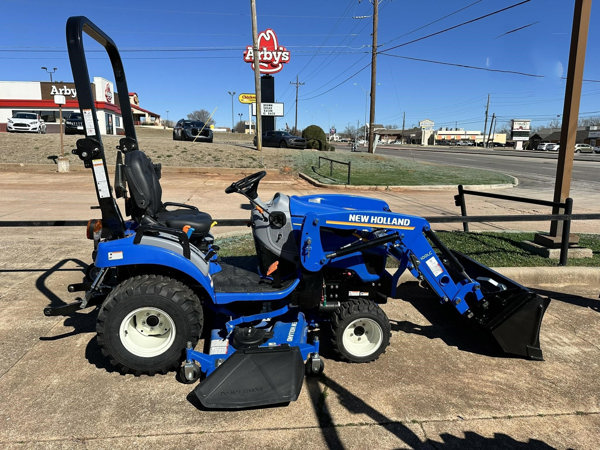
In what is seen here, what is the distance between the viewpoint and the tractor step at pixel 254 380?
100 inches

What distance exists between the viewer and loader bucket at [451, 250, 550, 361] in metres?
3.13

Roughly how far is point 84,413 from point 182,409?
60cm

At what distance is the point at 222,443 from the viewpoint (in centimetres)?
233

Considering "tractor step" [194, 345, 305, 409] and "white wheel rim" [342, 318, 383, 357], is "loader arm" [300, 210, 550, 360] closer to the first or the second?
"white wheel rim" [342, 318, 383, 357]

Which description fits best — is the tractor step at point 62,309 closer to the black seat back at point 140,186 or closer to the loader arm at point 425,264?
the black seat back at point 140,186

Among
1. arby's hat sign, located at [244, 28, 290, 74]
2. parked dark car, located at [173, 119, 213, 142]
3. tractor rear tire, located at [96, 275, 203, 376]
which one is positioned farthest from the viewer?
arby's hat sign, located at [244, 28, 290, 74]

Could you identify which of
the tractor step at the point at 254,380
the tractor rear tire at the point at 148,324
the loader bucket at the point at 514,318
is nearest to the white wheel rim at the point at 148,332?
the tractor rear tire at the point at 148,324

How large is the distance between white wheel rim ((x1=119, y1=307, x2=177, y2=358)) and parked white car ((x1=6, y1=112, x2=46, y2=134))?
100ft

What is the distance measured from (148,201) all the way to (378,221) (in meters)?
1.86

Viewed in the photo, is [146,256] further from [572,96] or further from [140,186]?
[572,96]

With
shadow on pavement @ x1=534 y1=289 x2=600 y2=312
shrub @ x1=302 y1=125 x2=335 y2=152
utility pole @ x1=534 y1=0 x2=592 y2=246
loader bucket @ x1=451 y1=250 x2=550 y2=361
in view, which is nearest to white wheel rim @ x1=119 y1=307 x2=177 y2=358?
loader bucket @ x1=451 y1=250 x2=550 y2=361

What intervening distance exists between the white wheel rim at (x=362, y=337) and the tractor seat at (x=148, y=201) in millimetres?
1557

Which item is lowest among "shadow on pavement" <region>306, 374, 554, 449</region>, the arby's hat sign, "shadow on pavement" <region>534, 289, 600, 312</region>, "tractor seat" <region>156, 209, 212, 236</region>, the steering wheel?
"shadow on pavement" <region>306, 374, 554, 449</region>

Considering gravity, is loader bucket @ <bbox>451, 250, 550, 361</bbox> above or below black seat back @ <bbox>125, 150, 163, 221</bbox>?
below
